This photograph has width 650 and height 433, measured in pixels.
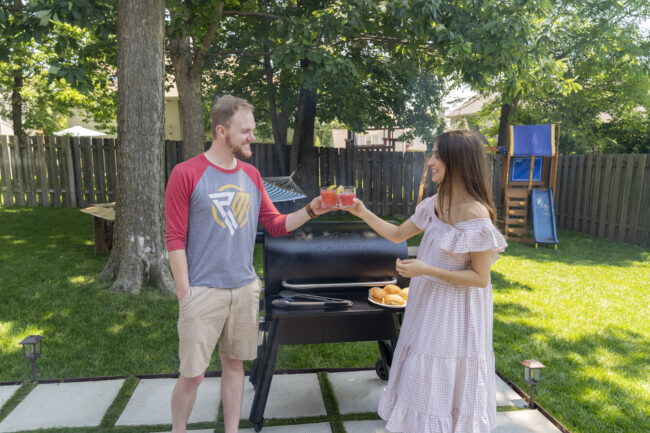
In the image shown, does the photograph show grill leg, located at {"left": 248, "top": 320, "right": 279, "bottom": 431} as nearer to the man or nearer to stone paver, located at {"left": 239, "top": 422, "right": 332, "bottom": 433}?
stone paver, located at {"left": 239, "top": 422, "right": 332, "bottom": 433}

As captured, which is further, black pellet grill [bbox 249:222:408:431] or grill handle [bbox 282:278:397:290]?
grill handle [bbox 282:278:397:290]

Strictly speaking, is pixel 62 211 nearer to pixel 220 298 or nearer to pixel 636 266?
pixel 220 298

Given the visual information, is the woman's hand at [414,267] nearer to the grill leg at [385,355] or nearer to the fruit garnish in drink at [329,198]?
the fruit garnish in drink at [329,198]

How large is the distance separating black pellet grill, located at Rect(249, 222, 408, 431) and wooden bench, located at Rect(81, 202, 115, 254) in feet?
15.5

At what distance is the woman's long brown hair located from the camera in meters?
2.09

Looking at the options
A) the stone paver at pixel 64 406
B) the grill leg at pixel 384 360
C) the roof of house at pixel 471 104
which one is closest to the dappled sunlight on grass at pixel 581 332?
the grill leg at pixel 384 360

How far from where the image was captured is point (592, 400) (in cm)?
323

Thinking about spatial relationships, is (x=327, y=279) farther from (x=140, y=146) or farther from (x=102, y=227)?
(x=102, y=227)

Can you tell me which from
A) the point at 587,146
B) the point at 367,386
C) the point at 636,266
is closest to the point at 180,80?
the point at 367,386

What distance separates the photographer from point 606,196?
9664mm

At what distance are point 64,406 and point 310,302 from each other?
5.86 ft

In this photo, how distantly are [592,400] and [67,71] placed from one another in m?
5.65

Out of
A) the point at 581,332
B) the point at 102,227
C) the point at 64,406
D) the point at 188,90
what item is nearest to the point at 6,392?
the point at 64,406

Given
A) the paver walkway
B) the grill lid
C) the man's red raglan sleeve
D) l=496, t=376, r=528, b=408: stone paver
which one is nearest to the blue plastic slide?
l=496, t=376, r=528, b=408: stone paver
